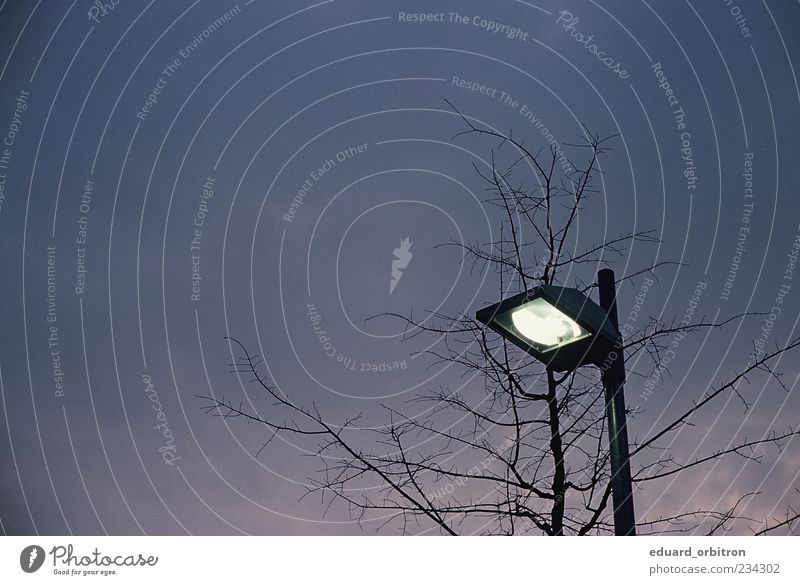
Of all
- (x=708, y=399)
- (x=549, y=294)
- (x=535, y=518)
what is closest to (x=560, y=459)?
(x=535, y=518)

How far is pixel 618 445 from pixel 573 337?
0.56 m

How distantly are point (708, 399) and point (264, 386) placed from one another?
8.06 feet

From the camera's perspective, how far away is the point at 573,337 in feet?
9.88

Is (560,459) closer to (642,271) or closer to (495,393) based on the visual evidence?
(495,393)
